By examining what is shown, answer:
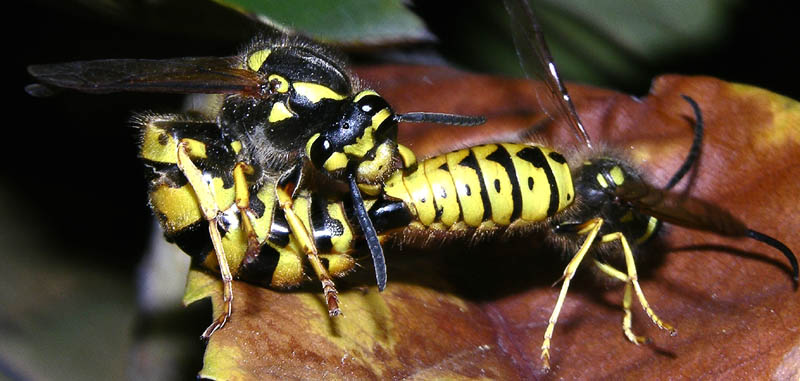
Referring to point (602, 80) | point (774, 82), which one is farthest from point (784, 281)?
point (602, 80)

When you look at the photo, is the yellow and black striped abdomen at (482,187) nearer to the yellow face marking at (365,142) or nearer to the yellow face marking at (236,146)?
the yellow face marking at (365,142)

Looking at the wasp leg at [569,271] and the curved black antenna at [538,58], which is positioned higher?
the curved black antenna at [538,58]

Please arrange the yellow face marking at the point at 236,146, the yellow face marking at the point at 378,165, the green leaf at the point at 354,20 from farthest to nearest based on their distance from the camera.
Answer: the green leaf at the point at 354,20, the yellow face marking at the point at 236,146, the yellow face marking at the point at 378,165

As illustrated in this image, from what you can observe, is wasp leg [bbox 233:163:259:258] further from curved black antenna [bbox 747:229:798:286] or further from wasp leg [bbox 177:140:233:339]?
curved black antenna [bbox 747:229:798:286]

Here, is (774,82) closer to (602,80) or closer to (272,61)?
(602,80)

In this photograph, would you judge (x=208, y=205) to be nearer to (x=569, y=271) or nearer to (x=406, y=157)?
(x=406, y=157)

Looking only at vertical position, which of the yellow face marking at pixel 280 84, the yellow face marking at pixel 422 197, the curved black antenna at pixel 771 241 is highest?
the yellow face marking at pixel 280 84

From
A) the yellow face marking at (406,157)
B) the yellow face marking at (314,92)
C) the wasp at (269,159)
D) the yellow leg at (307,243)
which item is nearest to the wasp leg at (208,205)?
the wasp at (269,159)
